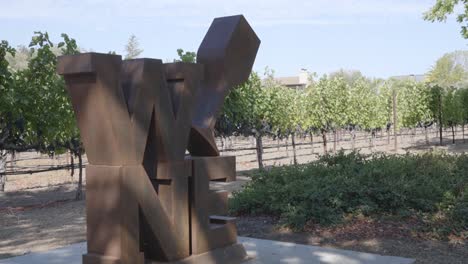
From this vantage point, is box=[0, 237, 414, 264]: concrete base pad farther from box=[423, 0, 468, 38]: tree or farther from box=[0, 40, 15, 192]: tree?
box=[423, 0, 468, 38]: tree

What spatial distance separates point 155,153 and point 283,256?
6.58 ft

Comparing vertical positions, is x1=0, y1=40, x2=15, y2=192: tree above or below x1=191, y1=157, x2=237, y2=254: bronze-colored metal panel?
above

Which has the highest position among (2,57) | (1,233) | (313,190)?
(2,57)

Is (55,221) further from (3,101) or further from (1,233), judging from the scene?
(3,101)

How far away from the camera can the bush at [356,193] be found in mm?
8461

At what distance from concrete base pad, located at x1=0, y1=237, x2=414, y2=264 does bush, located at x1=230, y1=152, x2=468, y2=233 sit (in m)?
1.61

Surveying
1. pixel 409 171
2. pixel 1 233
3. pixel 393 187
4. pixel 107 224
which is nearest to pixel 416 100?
pixel 409 171

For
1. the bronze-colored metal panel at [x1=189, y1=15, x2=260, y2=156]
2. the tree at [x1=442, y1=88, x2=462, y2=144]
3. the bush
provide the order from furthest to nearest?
the tree at [x1=442, y1=88, x2=462, y2=144] < the bush < the bronze-colored metal panel at [x1=189, y1=15, x2=260, y2=156]

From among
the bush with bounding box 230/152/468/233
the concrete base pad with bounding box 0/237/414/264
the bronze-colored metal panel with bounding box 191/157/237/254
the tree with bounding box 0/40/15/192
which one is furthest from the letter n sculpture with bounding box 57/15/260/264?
the tree with bounding box 0/40/15/192

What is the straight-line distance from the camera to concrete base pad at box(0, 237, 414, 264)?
20.3 ft

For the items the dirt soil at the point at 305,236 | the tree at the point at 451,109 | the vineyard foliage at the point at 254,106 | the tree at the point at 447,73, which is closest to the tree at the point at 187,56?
the vineyard foliage at the point at 254,106

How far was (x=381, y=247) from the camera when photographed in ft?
23.4

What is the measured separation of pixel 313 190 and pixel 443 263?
2.95 metres

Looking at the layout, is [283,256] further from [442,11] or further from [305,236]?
[442,11]
